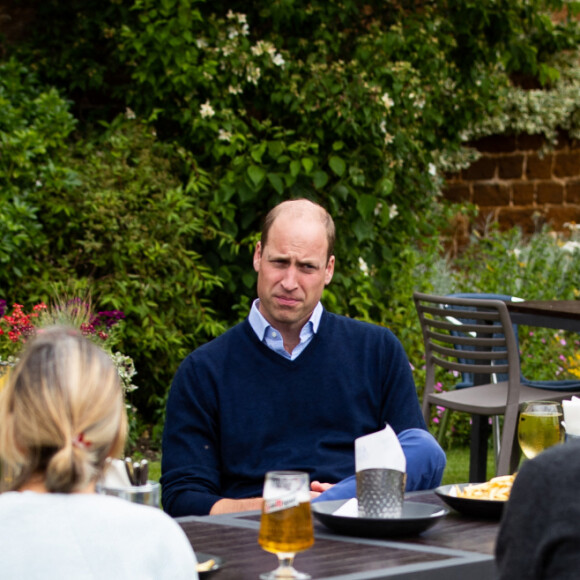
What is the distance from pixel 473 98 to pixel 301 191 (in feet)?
5.54

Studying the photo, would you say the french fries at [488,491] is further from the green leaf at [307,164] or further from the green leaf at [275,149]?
the green leaf at [275,149]

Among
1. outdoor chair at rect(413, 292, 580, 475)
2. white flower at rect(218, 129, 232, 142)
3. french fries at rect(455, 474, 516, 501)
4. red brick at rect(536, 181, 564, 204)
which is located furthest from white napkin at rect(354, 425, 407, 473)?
red brick at rect(536, 181, 564, 204)

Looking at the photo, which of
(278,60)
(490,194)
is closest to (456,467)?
(278,60)

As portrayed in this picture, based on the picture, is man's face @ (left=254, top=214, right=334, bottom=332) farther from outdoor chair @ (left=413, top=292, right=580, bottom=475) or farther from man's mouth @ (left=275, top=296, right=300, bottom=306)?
outdoor chair @ (left=413, top=292, right=580, bottom=475)

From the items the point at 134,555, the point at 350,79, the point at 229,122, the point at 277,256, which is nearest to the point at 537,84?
the point at 350,79

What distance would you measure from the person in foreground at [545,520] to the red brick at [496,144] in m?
9.00

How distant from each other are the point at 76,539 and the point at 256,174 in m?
5.22

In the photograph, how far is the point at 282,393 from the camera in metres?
3.21

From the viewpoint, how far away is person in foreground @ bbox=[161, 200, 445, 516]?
123 inches

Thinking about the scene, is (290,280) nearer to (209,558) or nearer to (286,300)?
(286,300)

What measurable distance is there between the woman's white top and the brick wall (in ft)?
28.0

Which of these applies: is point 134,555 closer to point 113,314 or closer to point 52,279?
point 113,314

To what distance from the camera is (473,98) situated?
792 cm

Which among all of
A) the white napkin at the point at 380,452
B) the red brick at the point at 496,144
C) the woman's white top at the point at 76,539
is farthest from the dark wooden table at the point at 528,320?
the red brick at the point at 496,144
